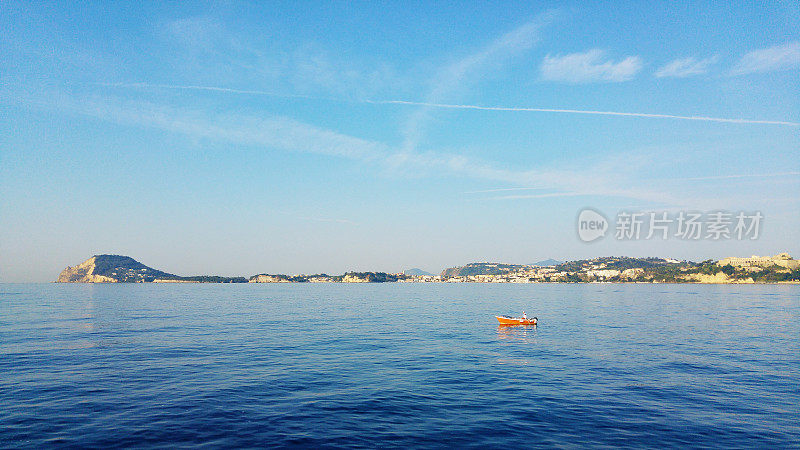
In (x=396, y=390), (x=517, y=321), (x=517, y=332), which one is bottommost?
(x=517, y=332)

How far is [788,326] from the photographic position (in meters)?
78.9

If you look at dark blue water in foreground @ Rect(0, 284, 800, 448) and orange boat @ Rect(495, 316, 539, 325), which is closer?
dark blue water in foreground @ Rect(0, 284, 800, 448)

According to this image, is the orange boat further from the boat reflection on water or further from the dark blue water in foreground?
the dark blue water in foreground

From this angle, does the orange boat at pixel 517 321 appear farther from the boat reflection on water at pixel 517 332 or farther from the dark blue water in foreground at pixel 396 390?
the dark blue water in foreground at pixel 396 390

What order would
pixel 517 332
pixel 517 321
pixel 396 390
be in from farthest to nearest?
pixel 517 321
pixel 517 332
pixel 396 390

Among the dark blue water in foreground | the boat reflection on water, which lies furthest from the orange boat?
the dark blue water in foreground

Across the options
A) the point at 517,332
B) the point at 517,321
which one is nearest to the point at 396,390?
the point at 517,332

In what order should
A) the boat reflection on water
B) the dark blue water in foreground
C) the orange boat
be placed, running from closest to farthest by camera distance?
the dark blue water in foreground → the boat reflection on water → the orange boat

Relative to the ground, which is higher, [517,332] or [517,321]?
[517,321]

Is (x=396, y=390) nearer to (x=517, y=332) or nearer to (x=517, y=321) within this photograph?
(x=517, y=332)

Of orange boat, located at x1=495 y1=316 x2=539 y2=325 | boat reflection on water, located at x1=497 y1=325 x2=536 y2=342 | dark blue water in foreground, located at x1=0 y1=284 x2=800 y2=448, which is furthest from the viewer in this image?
orange boat, located at x1=495 y1=316 x2=539 y2=325

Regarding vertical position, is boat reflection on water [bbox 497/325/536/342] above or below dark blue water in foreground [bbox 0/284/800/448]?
below

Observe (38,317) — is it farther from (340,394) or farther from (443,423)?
(443,423)

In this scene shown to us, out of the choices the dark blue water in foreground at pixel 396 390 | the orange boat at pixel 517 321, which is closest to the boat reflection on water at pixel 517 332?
the orange boat at pixel 517 321
